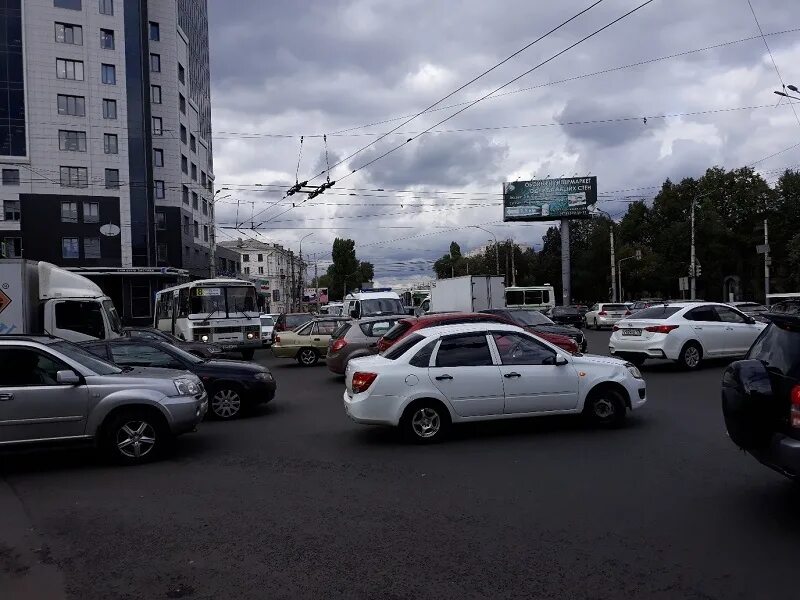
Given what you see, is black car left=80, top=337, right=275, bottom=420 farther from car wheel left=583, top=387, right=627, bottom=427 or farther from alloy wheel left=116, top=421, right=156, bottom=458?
car wheel left=583, top=387, right=627, bottom=427

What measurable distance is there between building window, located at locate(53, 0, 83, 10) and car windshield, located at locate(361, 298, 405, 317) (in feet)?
123

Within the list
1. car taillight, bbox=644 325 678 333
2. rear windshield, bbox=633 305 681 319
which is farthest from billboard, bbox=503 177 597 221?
car taillight, bbox=644 325 678 333

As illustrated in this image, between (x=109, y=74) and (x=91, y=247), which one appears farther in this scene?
(x=91, y=247)

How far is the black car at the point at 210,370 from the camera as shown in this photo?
37.3 ft

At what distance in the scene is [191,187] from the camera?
197ft

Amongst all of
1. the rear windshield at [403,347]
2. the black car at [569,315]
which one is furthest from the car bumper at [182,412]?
the black car at [569,315]

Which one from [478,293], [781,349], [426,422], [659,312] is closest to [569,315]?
[478,293]

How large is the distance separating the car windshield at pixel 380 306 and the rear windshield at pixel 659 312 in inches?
481

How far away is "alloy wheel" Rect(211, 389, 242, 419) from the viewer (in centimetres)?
1148

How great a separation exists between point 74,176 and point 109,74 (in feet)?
26.3

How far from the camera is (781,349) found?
5.52 meters

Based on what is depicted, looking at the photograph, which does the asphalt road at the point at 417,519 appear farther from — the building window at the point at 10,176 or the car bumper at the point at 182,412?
the building window at the point at 10,176

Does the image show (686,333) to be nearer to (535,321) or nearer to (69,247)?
(535,321)

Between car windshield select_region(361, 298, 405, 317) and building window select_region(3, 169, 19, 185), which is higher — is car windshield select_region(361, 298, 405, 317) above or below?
below
